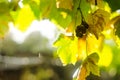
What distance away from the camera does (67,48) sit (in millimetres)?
962

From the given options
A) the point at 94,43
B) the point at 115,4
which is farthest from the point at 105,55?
the point at 115,4

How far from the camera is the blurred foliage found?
90 cm

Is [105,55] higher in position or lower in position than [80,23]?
lower

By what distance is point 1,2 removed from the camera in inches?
40.1

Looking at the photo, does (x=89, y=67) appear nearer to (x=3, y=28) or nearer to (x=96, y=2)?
(x=96, y=2)

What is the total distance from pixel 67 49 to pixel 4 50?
2.64 metres

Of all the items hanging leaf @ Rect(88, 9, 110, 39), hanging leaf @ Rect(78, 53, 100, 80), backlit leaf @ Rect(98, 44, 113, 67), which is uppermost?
hanging leaf @ Rect(88, 9, 110, 39)

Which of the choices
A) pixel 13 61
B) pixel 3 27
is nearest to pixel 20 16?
pixel 3 27

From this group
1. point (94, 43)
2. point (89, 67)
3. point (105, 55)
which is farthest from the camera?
point (105, 55)

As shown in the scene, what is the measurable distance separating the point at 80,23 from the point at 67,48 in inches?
3.7

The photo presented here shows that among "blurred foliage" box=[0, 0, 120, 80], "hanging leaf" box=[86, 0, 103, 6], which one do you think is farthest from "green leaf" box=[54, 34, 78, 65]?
"hanging leaf" box=[86, 0, 103, 6]

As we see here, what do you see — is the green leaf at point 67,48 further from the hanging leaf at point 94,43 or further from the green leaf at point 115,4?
the green leaf at point 115,4

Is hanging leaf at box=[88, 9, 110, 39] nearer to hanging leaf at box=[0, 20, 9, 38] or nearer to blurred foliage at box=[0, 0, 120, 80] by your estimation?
blurred foliage at box=[0, 0, 120, 80]

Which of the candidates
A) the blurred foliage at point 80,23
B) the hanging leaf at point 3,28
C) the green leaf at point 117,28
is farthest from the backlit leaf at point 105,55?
the hanging leaf at point 3,28
